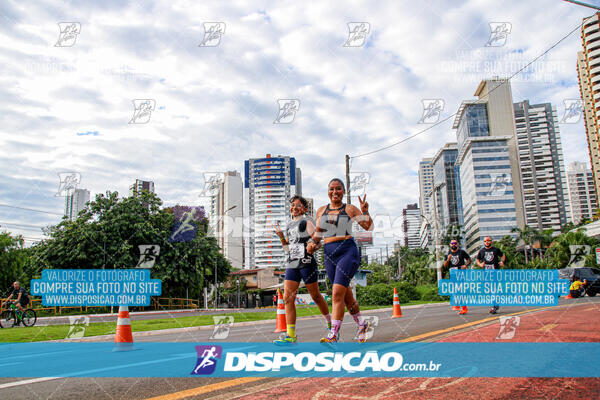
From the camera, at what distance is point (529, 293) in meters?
10.5

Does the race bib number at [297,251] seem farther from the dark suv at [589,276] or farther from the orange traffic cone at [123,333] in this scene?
the dark suv at [589,276]

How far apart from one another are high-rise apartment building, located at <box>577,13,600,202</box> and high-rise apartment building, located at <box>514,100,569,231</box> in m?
52.5

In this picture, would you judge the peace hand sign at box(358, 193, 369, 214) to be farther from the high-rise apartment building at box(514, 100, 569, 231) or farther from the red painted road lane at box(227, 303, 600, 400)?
the high-rise apartment building at box(514, 100, 569, 231)

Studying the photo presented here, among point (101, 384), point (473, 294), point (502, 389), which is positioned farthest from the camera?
point (473, 294)

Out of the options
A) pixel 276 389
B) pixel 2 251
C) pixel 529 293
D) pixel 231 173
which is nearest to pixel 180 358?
pixel 276 389

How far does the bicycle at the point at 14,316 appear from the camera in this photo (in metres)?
15.3

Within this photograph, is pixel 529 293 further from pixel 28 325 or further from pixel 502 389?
pixel 28 325

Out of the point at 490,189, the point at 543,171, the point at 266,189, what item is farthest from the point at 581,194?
the point at 266,189

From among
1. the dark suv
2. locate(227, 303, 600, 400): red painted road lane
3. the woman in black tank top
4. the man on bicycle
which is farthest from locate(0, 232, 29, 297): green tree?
the dark suv

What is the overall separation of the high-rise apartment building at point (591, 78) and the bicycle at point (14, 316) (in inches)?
4420

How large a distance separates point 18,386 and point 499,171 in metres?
155

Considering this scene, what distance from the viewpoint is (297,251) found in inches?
201

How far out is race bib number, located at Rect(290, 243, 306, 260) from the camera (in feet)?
16.6

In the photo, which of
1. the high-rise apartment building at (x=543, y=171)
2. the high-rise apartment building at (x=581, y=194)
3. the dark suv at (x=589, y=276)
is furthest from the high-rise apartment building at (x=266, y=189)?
the dark suv at (x=589, y=276)
